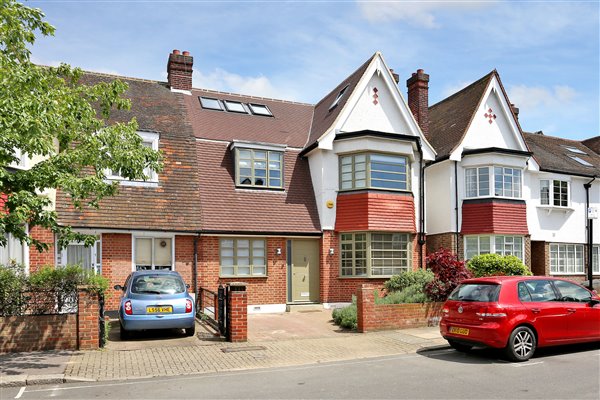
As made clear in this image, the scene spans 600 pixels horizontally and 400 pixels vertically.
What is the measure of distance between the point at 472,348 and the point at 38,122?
9.41 meters

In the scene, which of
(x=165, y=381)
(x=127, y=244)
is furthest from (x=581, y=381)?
(x=127, y=244)

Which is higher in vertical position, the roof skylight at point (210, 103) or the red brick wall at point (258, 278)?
the roof skylight at point (210, 103)

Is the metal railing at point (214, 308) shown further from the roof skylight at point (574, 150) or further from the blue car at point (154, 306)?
the roof skylight at point (574, 150)

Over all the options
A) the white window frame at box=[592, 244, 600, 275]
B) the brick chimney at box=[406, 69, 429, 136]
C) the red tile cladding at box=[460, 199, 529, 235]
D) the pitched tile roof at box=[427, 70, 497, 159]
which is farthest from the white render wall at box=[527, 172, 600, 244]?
the brick chimney at box=[406, 69, 429, 136]

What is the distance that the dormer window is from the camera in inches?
741

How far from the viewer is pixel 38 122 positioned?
819 centimetres

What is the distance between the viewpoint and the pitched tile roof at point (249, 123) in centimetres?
1989

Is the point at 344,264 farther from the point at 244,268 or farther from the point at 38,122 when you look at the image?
the point at 38,122

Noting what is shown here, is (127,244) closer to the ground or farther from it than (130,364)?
farther from it

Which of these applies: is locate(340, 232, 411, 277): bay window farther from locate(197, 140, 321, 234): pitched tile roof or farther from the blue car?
the blue car

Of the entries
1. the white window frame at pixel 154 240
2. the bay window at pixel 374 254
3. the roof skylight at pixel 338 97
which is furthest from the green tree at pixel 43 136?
the roof skylight at pixel 338 97

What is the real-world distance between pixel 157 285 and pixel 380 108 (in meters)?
11.7

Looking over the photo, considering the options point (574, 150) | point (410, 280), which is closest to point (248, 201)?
point (410, 280)

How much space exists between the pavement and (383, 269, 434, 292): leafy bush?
209cm
